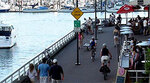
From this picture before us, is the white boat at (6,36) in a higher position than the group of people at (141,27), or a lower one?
lower

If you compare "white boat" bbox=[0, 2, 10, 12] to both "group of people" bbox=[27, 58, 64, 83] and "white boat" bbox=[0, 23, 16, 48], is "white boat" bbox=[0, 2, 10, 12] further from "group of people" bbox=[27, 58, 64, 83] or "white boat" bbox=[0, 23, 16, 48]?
"group of people" bbox=[27, 58, 64, 83]

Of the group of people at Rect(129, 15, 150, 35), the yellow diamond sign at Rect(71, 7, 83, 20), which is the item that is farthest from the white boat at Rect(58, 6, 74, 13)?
the yellow diamond sign at Rect(71, 7, 83, 20)

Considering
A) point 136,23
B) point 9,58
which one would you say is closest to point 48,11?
point 9,58

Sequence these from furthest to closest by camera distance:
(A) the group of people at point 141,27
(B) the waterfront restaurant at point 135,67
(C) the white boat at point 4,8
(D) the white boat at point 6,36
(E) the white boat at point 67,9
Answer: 1. (C) the white boat at point 4,8
2. (E) the white boat at point 67,9
3. (D) the white boat at point 6,36
4. (A) the group of people at point 141,27
5. (B) the waterfront restaurant at point 135,67

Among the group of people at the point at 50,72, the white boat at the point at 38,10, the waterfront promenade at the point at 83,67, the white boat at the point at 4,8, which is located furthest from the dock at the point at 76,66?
the white boat at the point at 38,10

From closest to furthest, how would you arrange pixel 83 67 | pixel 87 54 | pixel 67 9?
pixel 83 67, pixel 87 54, pixel 67 9

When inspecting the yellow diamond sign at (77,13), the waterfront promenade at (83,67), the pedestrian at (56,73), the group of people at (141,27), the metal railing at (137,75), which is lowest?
the waterfront promenade at (83,67)

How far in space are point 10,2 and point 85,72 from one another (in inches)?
6871

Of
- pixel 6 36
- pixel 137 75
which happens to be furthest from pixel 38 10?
pixel 137 75

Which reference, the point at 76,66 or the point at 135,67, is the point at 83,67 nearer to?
the point at 76,66

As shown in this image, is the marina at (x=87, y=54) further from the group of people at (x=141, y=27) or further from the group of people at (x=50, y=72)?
the group of people at (x=50, y=72)

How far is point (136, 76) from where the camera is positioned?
18.2 meters

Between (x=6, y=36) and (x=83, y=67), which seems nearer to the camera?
(x=83, y=67)

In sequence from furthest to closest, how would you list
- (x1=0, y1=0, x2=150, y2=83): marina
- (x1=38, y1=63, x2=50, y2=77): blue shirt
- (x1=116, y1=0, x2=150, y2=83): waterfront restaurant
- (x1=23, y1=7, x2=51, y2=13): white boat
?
(x1=23, y1=7, x2=51, y2=13): white boat, (x1=0, y1=0, x2=150, y2=83): marina, (x1=38, y1=63, x2=50, y2=77): blue shirt, (x1=116, y1=0, x2=150, y2=83): waterfront restaurant
